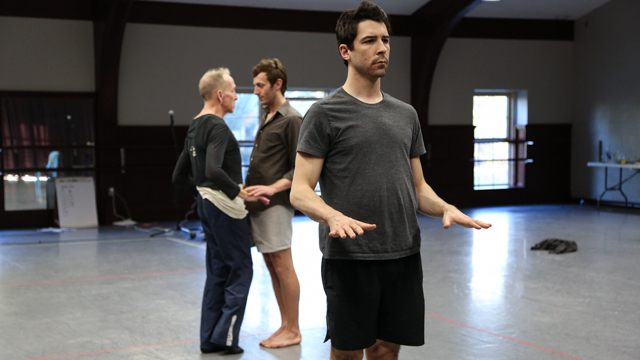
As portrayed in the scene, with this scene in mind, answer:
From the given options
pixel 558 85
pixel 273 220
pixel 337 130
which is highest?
pixel 558 85

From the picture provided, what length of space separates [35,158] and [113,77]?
1.58m

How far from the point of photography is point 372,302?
199cm

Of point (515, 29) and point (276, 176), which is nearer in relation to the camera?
point (276, 176)

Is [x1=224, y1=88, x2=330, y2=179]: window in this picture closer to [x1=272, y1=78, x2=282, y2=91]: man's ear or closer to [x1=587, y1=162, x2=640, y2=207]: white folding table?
[x1=587, y1=162, x2=640, y2=207]: white folding table

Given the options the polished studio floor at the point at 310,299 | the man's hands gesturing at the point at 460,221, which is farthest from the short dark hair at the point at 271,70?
the man's hands gesturing at the point at 460,221

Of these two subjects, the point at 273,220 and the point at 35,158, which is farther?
the point at 35,158

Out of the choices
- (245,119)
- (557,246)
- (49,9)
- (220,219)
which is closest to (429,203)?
(220,219)

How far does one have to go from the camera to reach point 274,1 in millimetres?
9359

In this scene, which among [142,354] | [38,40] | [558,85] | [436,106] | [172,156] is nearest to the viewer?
[142,354]

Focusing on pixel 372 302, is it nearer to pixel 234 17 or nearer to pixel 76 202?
pixel 76 202

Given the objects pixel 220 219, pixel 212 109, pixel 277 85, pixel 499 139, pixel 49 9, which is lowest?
pixel 220 219

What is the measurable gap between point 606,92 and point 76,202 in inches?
350

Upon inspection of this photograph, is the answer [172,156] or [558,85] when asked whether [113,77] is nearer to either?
[172,156]

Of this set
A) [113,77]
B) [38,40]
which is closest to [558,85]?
[113,77]
